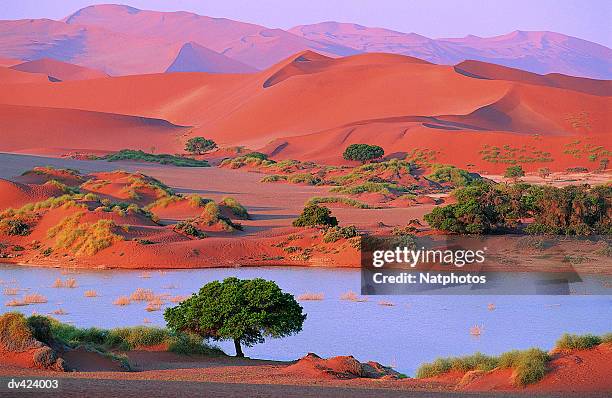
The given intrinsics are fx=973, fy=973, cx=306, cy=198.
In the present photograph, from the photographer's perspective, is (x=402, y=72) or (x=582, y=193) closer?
(x=582, y=193)

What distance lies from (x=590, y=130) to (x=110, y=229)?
71.3 metres

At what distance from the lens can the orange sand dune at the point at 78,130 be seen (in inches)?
3807

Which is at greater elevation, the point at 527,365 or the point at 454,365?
the point at 527,365

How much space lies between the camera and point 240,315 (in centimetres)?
1697

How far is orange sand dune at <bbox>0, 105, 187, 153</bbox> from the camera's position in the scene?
96688 millimetres

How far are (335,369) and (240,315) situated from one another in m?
3.46

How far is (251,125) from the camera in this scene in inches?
4070

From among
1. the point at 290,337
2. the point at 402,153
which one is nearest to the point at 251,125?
the point at 402,153

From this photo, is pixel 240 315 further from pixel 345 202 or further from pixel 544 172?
pixel 544 172

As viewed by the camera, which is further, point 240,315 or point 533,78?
point 533,78

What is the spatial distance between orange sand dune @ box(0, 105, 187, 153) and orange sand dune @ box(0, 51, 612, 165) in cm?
31

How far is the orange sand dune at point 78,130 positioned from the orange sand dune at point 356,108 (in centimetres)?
31

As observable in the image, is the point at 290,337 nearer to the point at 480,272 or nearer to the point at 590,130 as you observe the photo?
the point at 480,272

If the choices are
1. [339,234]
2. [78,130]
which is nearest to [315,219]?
[339,234]
